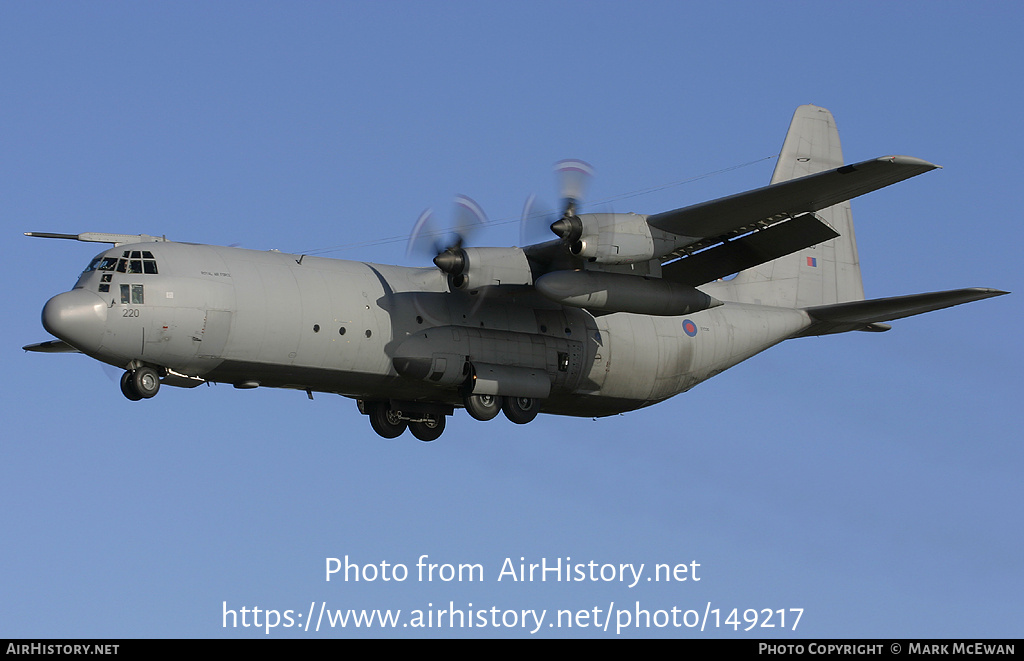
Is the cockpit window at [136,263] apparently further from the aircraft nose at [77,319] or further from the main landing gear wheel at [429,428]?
the main landing gear wheel at [429,428]

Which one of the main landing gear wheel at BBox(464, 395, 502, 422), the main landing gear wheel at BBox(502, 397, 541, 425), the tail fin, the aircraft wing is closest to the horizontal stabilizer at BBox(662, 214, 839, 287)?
the aircraft wing

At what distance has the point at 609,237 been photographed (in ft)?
70.1

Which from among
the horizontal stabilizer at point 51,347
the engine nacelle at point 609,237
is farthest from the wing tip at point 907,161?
the horizontal stabilizer at point 51,347

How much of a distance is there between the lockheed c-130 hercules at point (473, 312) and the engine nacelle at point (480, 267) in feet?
0.09

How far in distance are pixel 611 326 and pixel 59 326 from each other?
9597 mm

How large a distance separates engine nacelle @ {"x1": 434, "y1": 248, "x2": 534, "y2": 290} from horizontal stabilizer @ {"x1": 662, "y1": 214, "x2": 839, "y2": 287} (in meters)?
2.95

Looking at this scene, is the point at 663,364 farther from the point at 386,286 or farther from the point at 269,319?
the point at 269,319

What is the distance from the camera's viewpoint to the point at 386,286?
22562mm

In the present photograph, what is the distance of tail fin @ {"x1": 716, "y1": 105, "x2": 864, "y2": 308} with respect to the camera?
27.4m

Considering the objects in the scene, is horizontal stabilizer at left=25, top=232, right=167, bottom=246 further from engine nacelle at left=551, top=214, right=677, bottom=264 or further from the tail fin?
the tail fin

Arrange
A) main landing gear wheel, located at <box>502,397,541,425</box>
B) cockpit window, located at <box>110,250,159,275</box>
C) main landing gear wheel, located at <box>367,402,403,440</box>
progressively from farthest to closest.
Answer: main landing gear wheel, located at <box>367,402,403,440</box> → main landing gear wheel, located at <box>502,397,541,425</box> → cockpit window, located at <box>110,250,159,275</box>
